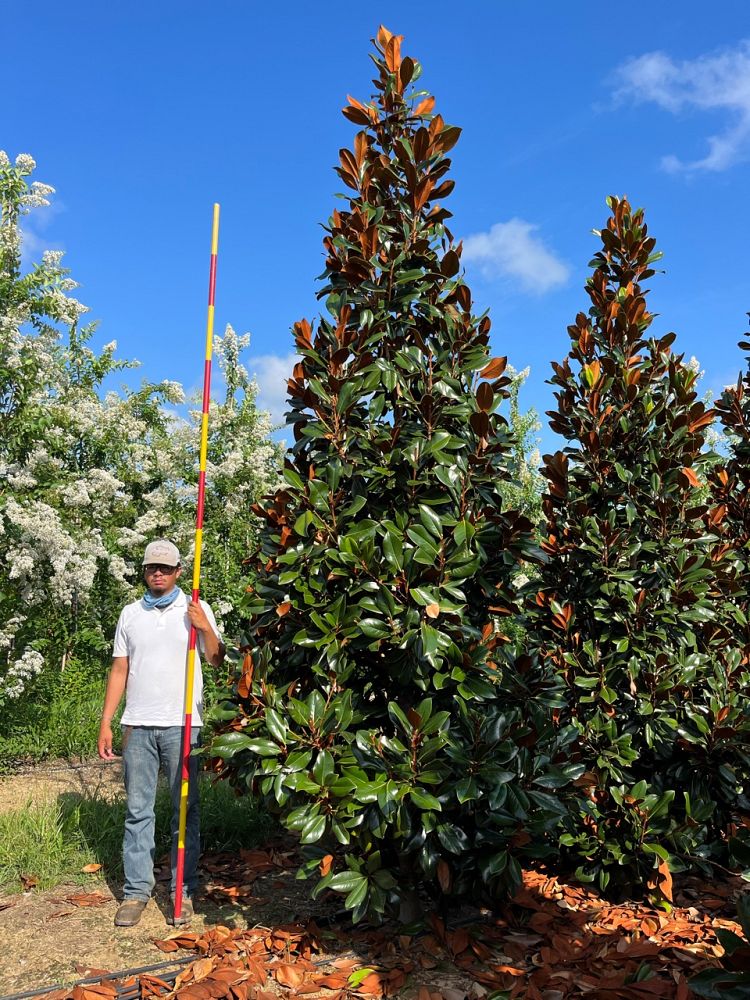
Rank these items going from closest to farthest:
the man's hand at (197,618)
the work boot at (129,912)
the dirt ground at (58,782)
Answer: the work boot at (129,912)
the man's hand at (197,618)
the dirt ground at (58,782)

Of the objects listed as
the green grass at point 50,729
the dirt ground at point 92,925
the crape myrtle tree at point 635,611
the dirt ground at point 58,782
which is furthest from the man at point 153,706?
the green grass at point 50,729

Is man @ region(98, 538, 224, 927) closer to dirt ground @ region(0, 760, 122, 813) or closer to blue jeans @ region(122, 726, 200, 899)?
blue jeans @ region(122, 726, 200, 899)

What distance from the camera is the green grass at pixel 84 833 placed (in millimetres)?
4555

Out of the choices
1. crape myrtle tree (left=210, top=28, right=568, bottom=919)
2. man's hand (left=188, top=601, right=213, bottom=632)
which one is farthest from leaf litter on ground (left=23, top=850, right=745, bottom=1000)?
man's hand (left=188, top=601, right=213, bottom=632)

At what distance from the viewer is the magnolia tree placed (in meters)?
7.37

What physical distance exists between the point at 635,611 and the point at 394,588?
157 centimetres

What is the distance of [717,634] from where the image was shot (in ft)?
15.3

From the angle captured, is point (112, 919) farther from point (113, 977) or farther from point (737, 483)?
point (737, 483)

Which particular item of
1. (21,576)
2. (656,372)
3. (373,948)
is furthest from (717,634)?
(21,576)

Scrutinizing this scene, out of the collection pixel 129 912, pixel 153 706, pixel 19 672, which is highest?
pixel 19 672

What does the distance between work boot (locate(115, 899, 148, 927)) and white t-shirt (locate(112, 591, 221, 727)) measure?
0.86 meters

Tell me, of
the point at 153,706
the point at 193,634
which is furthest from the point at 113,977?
the point at 193,634

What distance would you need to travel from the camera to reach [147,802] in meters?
4.22

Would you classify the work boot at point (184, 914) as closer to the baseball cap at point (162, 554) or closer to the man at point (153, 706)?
the man at point (153, 706)
